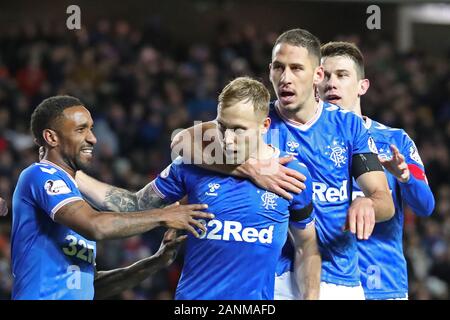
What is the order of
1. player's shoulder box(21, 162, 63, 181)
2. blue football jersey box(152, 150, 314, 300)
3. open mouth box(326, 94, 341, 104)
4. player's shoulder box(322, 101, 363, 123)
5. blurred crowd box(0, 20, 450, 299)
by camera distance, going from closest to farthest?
blue football jersey box(152, 150, 314, 300) → player's shoulder box(21, 162, 63, 181) → player's shoulder box(322, 101, 363, 123) → open mouth box(326, 94, 341, 104) → blurred crowd box(0, 20, 450, 299)

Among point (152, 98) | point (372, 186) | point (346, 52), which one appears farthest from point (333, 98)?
point (152, 98)

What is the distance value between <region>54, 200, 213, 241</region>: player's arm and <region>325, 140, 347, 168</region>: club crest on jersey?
112cm

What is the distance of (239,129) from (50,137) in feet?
3.73

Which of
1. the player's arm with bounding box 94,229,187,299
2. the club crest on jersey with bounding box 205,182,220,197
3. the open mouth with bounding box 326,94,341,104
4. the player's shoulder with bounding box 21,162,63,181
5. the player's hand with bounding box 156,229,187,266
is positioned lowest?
the player's arm with bounding box 94,229,187,299

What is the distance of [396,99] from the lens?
16.5 m

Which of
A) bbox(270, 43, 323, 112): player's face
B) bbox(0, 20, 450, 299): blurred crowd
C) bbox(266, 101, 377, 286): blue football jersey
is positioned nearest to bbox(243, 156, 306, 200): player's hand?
bbox(266, 101, 377, 286): blue football jersey

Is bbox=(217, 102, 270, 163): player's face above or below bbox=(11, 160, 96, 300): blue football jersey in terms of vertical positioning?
above

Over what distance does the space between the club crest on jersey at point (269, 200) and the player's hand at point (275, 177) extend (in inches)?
1.1

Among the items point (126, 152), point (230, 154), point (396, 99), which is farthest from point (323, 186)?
point (396, 99)

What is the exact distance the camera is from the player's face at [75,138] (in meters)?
5.32

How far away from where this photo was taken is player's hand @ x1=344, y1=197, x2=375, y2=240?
510cm

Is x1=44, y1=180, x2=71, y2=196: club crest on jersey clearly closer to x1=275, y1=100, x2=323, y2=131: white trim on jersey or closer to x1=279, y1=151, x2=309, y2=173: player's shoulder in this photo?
x1=279, y1=151, x2=309, y2=173: player's shoulder

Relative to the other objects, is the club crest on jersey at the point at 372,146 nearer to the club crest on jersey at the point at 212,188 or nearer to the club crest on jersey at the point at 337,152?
the club crest on jersey at the point at 337,152
